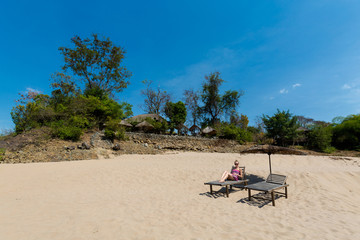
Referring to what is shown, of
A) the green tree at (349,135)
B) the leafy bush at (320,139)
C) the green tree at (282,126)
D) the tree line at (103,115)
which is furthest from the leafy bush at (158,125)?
the green tree at (349,135)

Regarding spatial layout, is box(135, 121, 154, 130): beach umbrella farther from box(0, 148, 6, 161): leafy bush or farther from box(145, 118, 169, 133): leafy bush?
box(0, 148, 6, 161): leafy bush

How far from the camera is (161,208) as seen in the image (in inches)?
163

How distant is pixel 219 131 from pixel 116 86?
50.6 ft

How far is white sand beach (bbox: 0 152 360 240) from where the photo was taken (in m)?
2.87

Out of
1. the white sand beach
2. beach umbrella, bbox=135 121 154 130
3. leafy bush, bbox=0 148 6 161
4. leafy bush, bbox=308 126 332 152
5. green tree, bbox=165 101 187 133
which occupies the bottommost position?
the white sand beach

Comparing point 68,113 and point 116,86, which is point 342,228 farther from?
point 116,86

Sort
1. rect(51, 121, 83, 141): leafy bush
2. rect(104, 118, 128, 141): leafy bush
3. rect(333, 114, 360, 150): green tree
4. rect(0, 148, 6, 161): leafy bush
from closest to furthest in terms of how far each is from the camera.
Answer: rect(0, 148, 6, 161): leafy bush, rect(51, 121, 83, 141): leafy bush, rect(104, 118, 128, 141): leafy bush, rect(333, 114, 360, 150): green tree

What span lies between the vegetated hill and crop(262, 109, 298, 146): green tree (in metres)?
5.82

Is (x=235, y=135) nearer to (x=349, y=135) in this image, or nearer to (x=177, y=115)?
(x=177, y=115)

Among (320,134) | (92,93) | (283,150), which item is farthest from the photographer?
(92,93)

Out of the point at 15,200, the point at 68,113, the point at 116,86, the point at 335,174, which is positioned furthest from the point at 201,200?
the point at 116,86

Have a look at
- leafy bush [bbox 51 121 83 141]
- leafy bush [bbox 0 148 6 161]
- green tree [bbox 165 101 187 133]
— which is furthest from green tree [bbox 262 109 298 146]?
leafy bush [bbox 0 148 6 161]

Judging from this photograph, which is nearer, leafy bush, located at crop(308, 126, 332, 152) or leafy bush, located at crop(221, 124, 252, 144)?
leafy bush, located at crop(308, 126, 332, 152)

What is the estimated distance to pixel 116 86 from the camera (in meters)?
23.3
